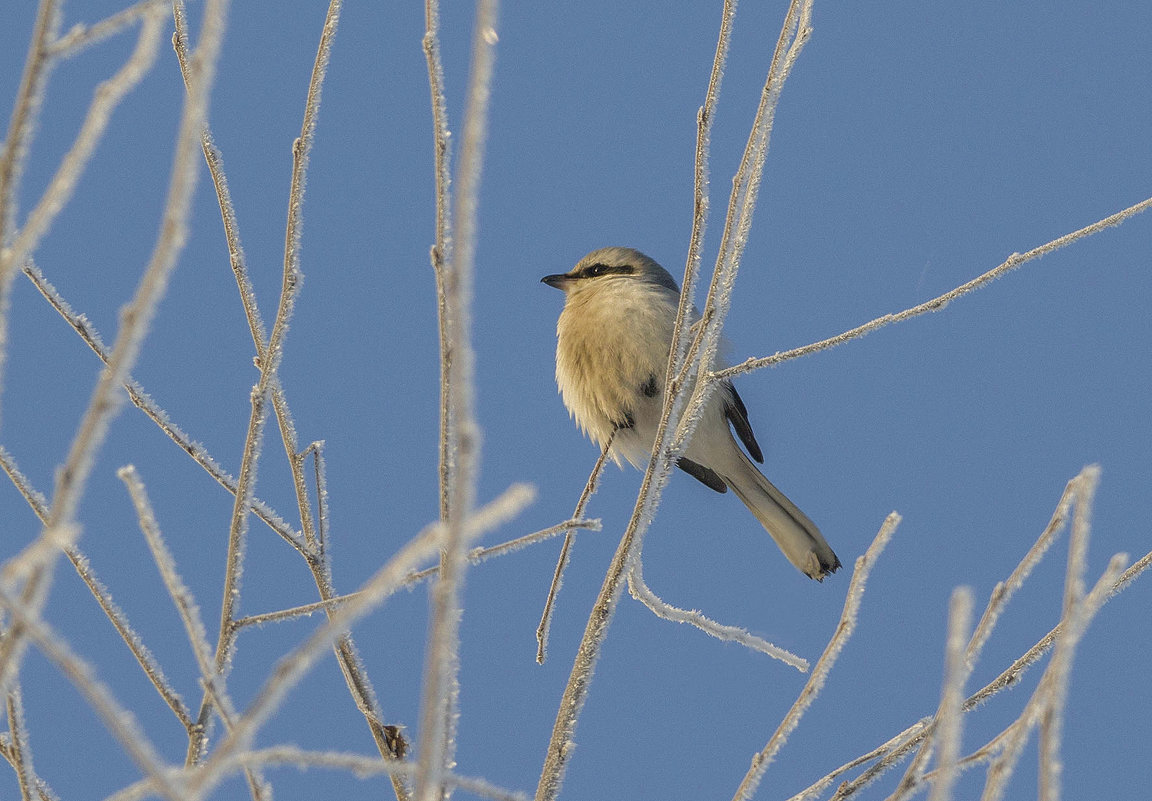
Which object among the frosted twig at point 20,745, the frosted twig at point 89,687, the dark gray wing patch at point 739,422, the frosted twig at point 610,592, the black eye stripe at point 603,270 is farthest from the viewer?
the black eye stripe at point 603,270

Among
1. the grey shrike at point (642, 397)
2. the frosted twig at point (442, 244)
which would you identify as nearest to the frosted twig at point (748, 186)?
the frosted twig at point (442, 244)

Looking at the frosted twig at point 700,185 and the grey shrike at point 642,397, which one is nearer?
the frosted twig at point 700,185

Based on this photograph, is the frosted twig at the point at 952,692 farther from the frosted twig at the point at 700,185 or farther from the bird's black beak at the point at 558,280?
the bird's black beak at the point at 558,280

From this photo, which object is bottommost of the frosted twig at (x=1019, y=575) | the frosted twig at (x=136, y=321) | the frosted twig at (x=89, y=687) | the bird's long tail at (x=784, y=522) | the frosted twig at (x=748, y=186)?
the frosted twig at (x=89, y=687)

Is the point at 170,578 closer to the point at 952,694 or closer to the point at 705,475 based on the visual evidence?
the point at 952,694

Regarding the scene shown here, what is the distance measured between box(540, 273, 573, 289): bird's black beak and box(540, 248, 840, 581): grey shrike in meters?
0.12

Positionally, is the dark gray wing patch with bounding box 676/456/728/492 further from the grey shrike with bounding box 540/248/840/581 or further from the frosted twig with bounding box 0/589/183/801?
the frosted twig with bounding box 0/589/183/801

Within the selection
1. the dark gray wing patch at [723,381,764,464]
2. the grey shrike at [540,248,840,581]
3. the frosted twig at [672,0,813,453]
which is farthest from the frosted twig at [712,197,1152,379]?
the dark gray wing patch at [723,381,764,464]

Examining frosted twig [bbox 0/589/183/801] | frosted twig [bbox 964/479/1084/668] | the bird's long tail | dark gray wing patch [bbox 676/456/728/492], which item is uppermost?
dark gray wing patch [bbox 676/456/728/492]

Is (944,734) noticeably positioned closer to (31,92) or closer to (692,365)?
(692,365)

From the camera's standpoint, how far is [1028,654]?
1894 millimetres

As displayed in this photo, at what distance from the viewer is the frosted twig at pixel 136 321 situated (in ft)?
3.48

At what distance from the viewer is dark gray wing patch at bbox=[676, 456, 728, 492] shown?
5539 millimetres

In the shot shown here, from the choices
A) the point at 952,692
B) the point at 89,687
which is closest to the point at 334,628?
the point at 89,687
